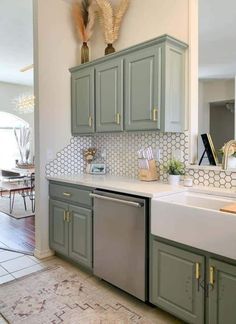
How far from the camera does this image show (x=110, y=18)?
2781 millimetres

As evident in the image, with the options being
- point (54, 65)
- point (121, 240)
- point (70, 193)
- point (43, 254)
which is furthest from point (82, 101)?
point (43, 254)

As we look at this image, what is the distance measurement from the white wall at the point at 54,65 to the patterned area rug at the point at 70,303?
0.63 meters

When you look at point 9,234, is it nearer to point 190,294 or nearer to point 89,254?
point 89,254

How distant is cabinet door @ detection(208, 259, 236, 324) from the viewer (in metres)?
1.49

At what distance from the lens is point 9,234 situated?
3.73 metres

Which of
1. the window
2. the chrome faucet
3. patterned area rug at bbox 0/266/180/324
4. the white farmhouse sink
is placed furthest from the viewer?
the window

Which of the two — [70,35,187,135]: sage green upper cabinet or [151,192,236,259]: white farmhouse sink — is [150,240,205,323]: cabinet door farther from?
[70,35,187,135]: sage green upper cabinet

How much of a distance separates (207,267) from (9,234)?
2.98 meters

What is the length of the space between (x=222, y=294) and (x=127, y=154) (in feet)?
5.65

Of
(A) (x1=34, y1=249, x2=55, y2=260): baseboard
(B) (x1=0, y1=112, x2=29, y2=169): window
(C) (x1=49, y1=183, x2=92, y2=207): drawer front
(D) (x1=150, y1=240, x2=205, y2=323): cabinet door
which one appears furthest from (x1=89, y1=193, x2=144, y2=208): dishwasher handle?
(B) (x1=0, y1=112, x2=29, y2=169): window

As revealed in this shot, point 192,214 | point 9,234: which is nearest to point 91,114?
point 192,214

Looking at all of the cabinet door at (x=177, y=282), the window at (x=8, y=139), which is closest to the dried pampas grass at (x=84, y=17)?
the cabinet door at (x=177, y=282)

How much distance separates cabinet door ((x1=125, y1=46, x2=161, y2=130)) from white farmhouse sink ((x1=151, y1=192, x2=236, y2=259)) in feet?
2.38

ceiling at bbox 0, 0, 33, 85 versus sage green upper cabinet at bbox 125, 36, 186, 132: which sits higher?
ceiling at bbox 0, 0, 33, 85
